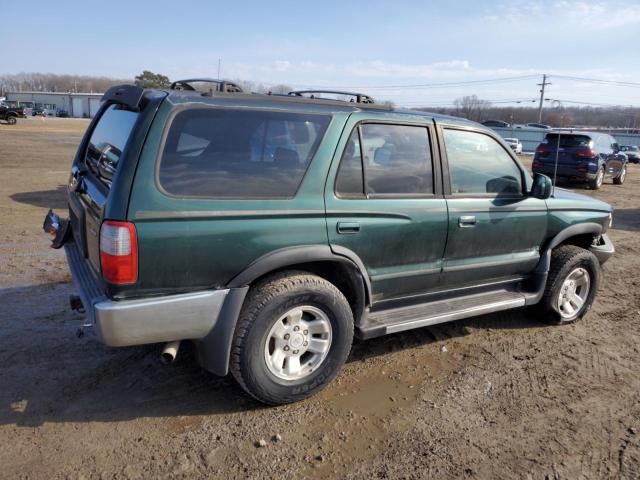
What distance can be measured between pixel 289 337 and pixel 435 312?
1208 mm

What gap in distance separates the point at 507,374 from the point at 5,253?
5578 mm

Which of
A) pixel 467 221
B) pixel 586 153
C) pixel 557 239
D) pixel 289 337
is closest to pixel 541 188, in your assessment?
pixel 557 239

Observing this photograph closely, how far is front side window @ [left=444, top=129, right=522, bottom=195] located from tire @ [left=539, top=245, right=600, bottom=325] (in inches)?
32.7

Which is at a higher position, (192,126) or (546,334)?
(192,126)

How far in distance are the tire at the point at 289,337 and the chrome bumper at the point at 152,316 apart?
0.22m

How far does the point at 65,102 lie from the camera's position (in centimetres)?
10006

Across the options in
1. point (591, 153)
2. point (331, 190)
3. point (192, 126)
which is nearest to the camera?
point (192, 126)

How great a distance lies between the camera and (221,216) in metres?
2.89

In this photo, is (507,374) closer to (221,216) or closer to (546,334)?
(546,334)

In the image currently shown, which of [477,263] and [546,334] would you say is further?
[546,334]

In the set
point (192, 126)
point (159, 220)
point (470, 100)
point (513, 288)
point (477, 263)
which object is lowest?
point (513, 288)

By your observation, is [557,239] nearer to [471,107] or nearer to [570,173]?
[570,173]

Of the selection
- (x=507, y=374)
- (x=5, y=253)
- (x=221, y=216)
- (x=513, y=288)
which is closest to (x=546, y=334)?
(x=513, y=288)

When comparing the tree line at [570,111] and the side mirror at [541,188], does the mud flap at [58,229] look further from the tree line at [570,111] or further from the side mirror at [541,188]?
the tree line at [570,111]
